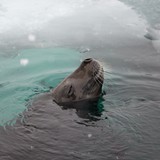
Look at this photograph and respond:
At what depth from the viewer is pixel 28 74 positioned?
6.76m

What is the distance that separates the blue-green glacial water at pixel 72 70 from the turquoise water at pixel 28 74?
0.02 metres

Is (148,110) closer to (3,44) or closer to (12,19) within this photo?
(3,44)

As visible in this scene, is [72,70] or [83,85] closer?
[83,85]

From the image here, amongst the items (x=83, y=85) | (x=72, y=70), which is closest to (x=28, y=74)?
(x=72, y=70)

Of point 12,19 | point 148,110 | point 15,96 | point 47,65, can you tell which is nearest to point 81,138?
point 148,110

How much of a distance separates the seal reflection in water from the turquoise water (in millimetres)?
562

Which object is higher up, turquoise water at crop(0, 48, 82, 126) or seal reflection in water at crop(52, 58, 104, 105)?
seal reflection in water at crop(52, 58, 104, 105)

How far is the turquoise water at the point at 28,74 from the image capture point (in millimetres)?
5434

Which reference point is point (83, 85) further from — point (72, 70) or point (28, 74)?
point (28, 74)

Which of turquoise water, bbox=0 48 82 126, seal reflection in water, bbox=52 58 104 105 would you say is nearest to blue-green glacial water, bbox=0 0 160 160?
turquoise water, bbox=0 48 82 126

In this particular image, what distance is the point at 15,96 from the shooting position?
19.0 feet

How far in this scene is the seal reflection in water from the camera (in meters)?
4.96

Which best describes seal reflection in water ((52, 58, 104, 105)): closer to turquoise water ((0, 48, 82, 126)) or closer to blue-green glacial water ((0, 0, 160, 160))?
blue-green glacial water ((0, 0, 160, 160))

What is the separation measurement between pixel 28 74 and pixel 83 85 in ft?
6.40
